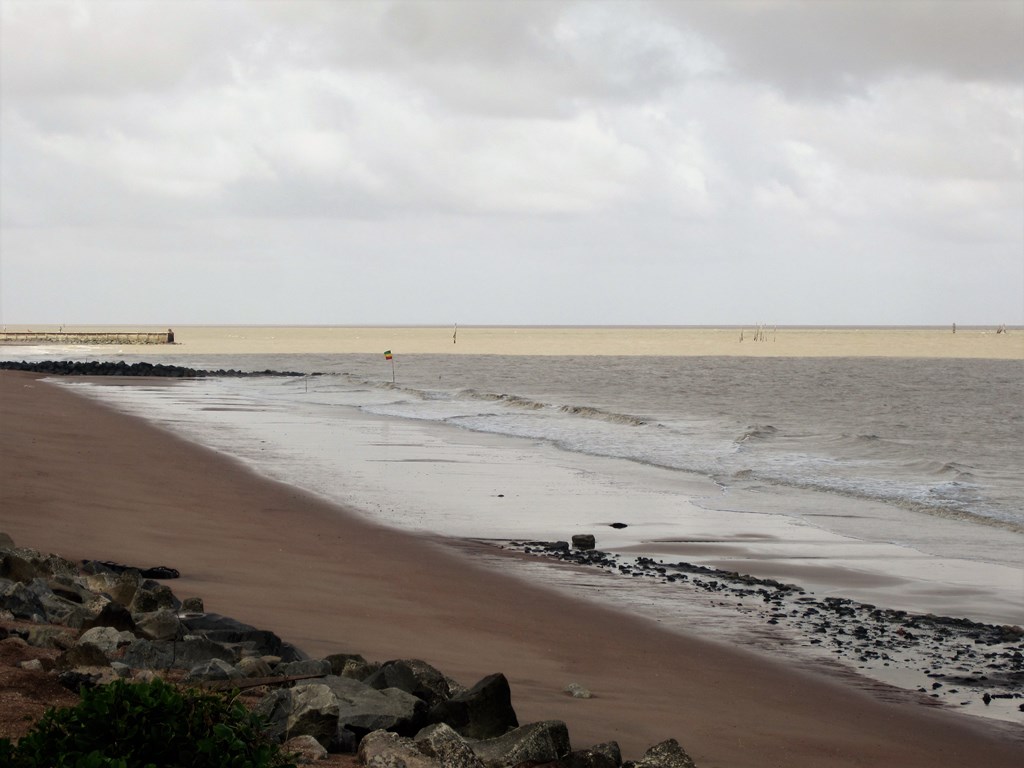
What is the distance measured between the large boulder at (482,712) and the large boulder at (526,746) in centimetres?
27

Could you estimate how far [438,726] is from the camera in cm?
569

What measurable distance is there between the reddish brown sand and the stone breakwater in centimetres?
76

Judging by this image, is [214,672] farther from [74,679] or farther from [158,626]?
[158,626]

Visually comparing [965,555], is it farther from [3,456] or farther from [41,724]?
[3,456]

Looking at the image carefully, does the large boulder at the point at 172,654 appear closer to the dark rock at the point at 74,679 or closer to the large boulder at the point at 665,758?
the dark rock at the point at 74,679

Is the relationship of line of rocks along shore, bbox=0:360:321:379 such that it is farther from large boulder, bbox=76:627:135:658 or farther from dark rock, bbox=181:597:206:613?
large boulder, bbox=76:627:135:658

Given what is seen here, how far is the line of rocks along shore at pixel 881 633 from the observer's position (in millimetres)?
8906

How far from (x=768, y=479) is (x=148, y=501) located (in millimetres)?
12165

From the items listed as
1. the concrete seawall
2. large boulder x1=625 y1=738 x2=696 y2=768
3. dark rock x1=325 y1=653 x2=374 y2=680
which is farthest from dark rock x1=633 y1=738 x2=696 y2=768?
the concrete seawall

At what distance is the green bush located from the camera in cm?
404

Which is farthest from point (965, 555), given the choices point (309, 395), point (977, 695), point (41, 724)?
point (309, 395)

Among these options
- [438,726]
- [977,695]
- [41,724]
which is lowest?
[977,695]

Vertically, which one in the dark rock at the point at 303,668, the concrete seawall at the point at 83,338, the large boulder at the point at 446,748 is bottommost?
→ the dark rock at the point at 303,668

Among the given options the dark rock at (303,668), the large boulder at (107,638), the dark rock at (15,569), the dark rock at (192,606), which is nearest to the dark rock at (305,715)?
the dark rock at (303,668)
